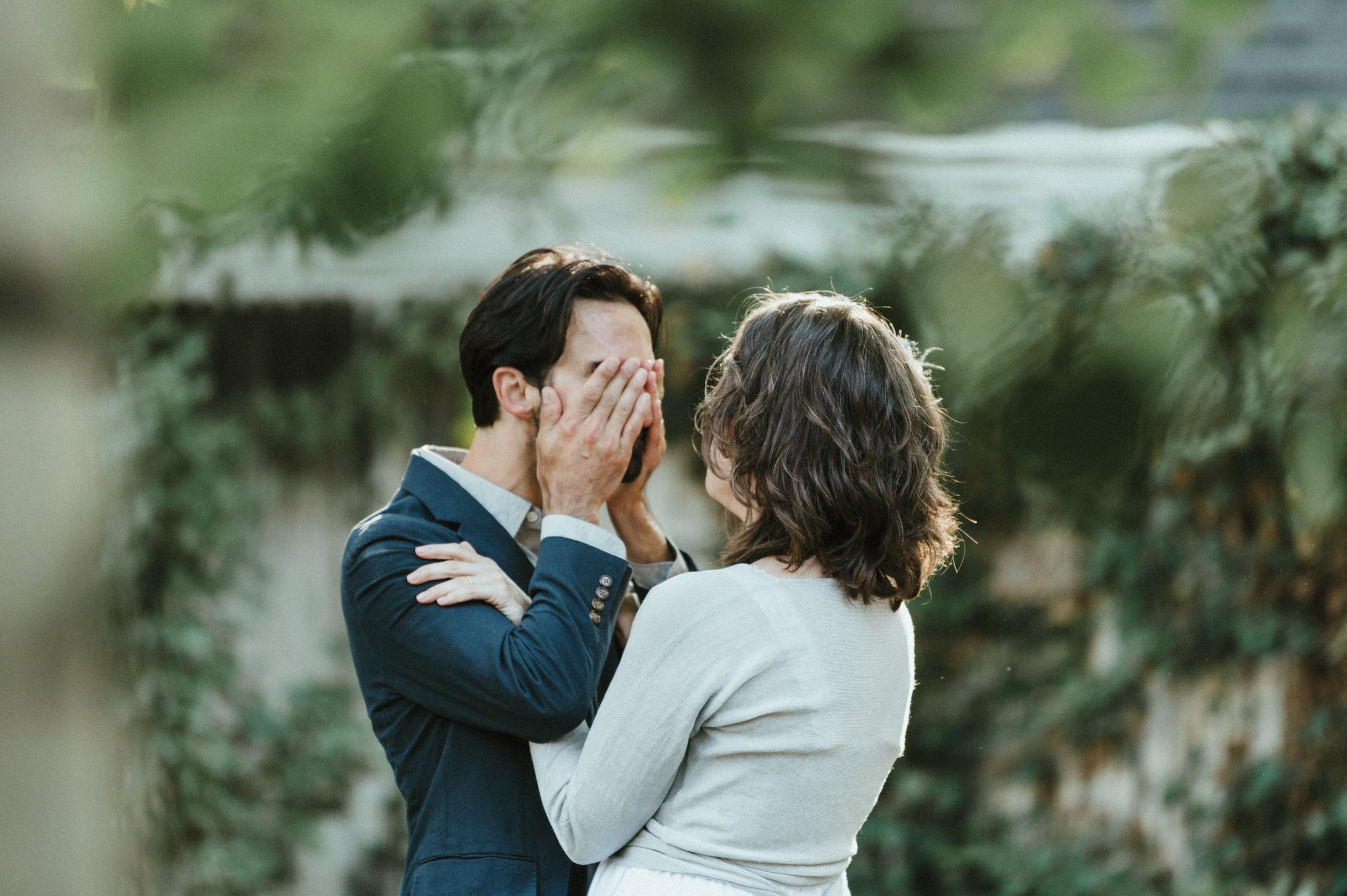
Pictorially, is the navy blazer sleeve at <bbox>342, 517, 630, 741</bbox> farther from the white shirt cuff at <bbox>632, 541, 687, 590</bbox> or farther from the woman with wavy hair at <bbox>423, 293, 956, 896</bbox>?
the white shirt cuff at <bbox>632, 541, 687, 590</bbox>

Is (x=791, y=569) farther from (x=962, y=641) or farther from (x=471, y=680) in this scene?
(x=962, y=641)

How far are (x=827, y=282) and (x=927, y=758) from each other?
1.35m

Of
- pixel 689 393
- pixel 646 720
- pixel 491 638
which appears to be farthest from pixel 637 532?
pixel 689 393

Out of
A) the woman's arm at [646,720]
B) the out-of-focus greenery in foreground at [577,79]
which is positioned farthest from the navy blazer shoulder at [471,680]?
the out-of-focus greenery in foreground at [577,79]

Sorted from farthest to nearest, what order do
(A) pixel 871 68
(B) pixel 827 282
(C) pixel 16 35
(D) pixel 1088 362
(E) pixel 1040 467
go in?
1. (B) pixel 827 282
2. (E) pixel 1040 467
3. (D) pixel 1088 362
4. (C) pixel 16 35
5. (A) pixel 871 68

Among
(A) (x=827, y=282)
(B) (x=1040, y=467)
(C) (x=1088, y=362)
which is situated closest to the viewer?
(C) (x=1088, y=362)

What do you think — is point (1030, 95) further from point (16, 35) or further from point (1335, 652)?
point (1335, 652)

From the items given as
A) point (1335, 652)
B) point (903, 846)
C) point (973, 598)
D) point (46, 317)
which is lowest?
point (903, 846)

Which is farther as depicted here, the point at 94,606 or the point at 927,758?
the point at 927,758

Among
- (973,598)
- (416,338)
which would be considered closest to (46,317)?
(416,338)

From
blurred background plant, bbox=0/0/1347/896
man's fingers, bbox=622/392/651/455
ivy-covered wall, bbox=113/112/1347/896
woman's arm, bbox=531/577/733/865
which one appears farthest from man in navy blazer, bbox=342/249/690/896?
ivy-covered wall, bbox=113/112/1347/896

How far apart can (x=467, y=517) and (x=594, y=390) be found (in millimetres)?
269

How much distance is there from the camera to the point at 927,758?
3.20m

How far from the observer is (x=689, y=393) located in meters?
3.14
